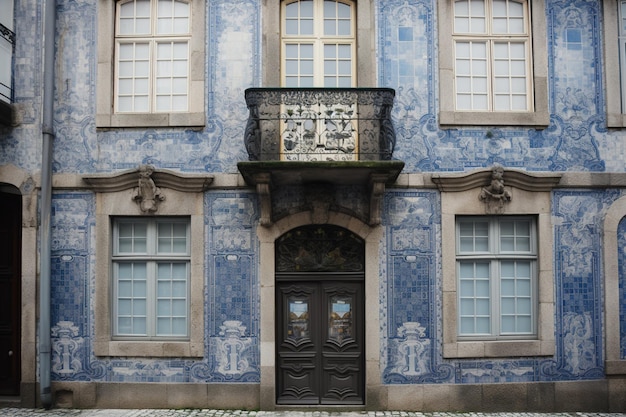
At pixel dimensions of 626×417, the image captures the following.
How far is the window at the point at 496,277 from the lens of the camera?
983cm

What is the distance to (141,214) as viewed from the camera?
9.80m

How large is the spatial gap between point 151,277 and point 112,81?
125 inches

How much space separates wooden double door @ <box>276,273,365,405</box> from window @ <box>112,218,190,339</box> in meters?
1.56

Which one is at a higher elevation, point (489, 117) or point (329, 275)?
point (489, 117)

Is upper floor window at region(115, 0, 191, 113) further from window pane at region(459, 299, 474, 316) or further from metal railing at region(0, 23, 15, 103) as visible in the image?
window pane at region(459, 299, 474, 316)

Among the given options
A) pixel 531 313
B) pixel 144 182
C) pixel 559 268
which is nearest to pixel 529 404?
pixel 531 313

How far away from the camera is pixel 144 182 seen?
966 centimetres

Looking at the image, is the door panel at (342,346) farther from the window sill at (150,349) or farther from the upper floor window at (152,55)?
the upper floor window at (152,55)

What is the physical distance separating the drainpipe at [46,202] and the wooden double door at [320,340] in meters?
3.48

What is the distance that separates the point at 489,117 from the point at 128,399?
6996mm

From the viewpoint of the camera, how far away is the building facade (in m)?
9.62

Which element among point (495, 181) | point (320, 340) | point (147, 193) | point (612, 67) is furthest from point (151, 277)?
point (612, 67)

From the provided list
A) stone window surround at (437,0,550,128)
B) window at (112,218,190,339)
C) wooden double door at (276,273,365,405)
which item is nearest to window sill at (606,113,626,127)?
stone window surround at (437,0,550,128)

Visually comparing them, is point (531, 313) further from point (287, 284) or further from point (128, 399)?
point (128, 399)
